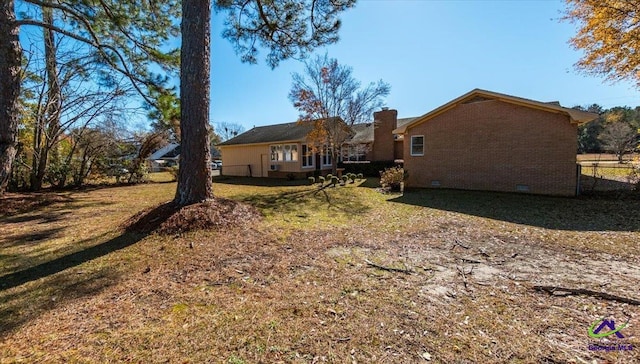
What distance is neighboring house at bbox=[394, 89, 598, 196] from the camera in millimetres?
10172

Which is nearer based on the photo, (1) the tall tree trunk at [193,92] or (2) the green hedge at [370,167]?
(1) the tall tree trunk at [193,92]

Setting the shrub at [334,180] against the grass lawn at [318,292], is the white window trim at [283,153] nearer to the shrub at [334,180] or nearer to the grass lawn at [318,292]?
the shrub at [334,180]

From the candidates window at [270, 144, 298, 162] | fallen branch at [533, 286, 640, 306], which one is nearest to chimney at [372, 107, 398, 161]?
window at [270, 144, 298, 162]

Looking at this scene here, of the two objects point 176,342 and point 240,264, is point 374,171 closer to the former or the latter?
point 240,264

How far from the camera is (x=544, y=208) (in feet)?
28.4

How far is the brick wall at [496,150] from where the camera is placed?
10.2 metres

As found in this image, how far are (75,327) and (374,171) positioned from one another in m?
18.8

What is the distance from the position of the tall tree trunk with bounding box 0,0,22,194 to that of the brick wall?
14.1m

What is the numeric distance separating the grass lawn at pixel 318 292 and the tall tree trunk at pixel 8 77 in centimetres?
211

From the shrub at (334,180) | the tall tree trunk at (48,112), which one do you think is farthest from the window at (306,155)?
the tall tree trunk at (48,112)

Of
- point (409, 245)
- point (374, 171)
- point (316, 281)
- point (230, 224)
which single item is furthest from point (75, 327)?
point (374, 171)

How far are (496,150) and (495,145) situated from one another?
0.69ft

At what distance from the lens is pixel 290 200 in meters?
10.5

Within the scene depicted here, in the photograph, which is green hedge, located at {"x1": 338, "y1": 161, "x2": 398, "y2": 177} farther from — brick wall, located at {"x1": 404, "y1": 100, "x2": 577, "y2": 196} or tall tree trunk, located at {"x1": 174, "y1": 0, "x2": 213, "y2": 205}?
tall tree trunk, located at {"x1": 174, "y1": 0, "x2": 213, "y2": 205}
